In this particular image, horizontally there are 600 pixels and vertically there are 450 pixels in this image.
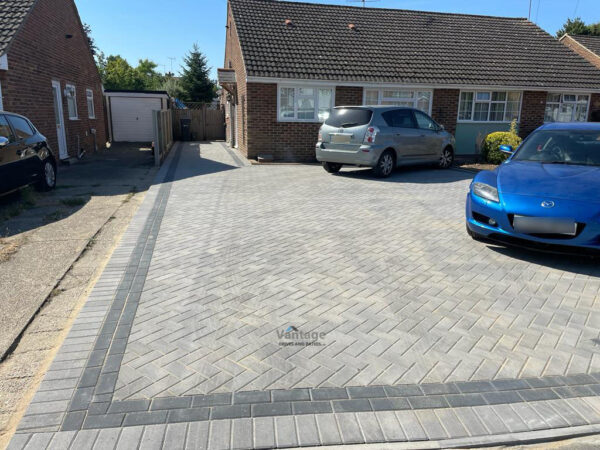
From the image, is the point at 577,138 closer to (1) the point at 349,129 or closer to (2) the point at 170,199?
(1) the point at 349,129

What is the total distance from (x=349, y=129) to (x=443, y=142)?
346cm

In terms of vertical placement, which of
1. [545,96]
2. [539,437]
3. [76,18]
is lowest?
[539,437]

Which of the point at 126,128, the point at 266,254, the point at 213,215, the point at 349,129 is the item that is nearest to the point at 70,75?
the point at 126,128

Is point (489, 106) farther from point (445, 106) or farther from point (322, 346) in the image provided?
point (322, 346)

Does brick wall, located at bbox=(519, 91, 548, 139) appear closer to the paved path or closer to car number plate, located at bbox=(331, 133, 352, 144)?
car number plate, located at bbox=(331, 133, 352, 144)

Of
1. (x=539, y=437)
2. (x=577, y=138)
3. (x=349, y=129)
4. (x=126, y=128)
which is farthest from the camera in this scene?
(x=126, y=128)

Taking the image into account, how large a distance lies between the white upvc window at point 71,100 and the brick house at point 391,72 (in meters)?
5.68

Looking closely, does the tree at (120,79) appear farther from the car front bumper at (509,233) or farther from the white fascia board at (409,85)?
the car front bumper at (509,233)

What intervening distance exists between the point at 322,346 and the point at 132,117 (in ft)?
83.2

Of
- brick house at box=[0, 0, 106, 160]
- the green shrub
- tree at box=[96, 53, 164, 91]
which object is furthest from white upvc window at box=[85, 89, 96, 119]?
tree at box=[96, 53, 164, 91]

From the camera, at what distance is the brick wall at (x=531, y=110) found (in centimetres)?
1756

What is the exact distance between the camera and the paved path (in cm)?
269

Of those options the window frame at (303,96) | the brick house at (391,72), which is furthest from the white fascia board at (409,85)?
the window frame at (303,96)

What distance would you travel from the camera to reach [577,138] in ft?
21.4
